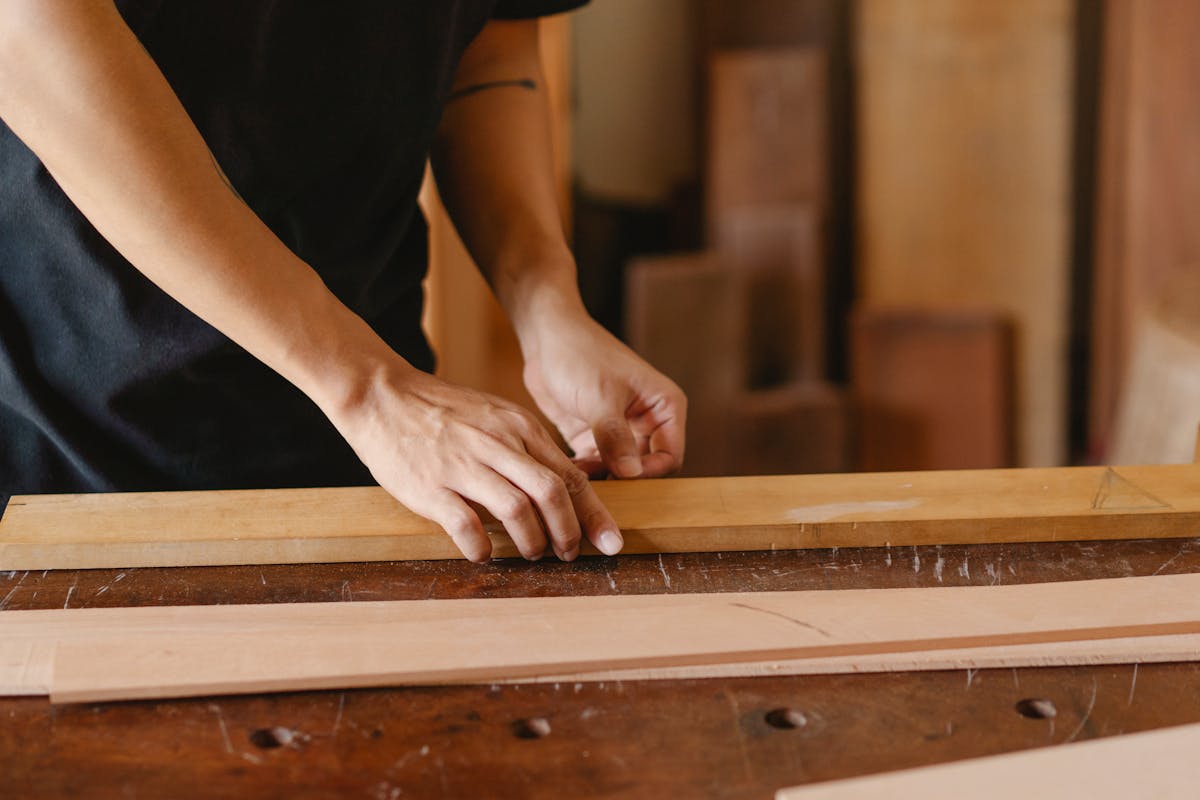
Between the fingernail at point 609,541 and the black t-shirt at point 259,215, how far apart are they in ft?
1.42

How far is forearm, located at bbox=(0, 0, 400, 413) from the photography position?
0.84m

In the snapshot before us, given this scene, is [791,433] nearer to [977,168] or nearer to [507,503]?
[977,168]

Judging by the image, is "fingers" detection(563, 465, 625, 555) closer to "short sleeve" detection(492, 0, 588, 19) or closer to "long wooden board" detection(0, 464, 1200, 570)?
"long wooden board" detection(0, 464, 1200, 570)

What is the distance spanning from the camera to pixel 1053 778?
2.24 feet

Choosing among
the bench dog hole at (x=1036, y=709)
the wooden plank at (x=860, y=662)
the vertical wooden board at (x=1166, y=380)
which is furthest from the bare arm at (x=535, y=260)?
the vertical wooden board at (x=1166, y=380)

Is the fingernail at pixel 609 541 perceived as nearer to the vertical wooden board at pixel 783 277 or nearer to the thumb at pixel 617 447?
the thumb at pixel 617 447

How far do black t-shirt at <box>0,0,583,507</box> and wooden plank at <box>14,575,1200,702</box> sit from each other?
1.03 feet

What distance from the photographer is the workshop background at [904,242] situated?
3.06 meters

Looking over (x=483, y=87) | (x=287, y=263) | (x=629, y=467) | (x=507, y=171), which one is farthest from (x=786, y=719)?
(x=483, y=87)

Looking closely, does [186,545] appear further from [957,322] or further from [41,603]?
[957,322]

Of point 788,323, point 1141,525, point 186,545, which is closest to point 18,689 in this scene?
point 186,545

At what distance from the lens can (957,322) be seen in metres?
3.15

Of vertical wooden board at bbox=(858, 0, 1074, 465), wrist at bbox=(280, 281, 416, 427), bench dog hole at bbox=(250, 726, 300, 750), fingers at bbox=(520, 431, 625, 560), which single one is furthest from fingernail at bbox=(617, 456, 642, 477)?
vertical wooden board at bbox=(858, 0, 1074, 465)

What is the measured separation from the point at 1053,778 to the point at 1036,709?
0.34 ft
